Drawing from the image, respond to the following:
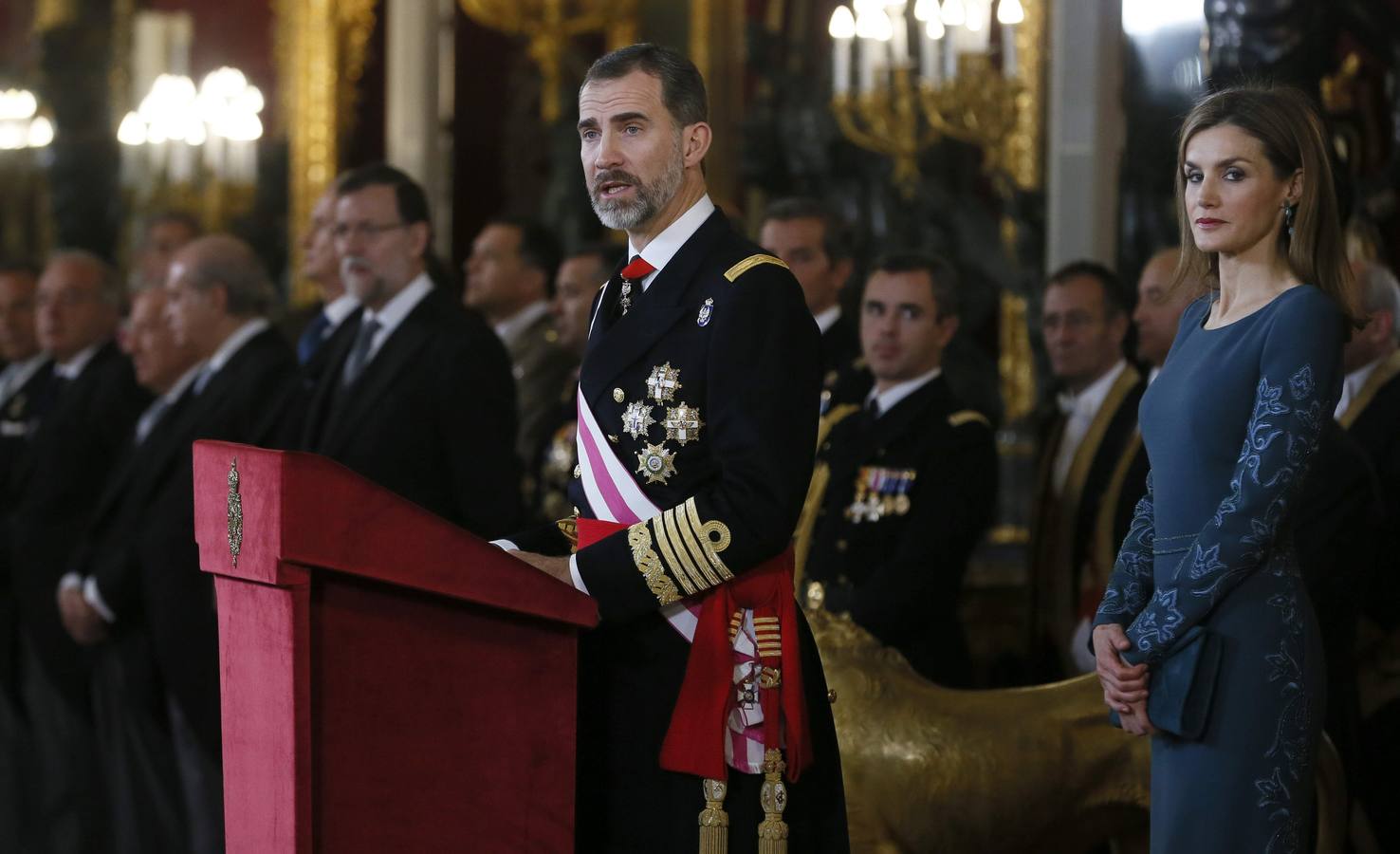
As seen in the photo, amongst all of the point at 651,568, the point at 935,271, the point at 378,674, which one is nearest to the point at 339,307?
the point at 935,271

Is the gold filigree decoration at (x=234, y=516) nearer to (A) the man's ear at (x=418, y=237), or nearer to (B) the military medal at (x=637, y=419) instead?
(B) the military medal at (x=637, y=419)

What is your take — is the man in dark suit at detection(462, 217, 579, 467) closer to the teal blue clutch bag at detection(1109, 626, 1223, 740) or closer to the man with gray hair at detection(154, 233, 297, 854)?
the man with gray hair at detection(154, 233, 297, 854)

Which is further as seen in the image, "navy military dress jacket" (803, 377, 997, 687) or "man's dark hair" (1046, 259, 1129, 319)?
"man's dark hair" (1046, 259, 1129, 319)

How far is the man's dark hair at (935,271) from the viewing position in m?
4.05

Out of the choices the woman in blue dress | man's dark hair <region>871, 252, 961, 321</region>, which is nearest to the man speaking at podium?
the woman in blue dress

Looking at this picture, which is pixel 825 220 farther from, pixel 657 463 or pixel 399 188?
pixel 657 463

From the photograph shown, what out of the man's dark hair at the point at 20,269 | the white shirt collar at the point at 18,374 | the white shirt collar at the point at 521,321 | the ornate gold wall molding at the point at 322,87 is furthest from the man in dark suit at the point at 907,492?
the ornate gold wall molding at the point at 322,87

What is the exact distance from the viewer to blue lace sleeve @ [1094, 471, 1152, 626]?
256 centimetres

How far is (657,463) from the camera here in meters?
2.37

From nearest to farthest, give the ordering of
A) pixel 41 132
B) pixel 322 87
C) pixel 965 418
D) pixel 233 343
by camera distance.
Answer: pixel 965 418 < pixel 233 343 < pixel 322 87 < pixel 41 132

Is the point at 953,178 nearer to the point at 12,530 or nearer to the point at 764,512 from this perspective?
the point at 12,530

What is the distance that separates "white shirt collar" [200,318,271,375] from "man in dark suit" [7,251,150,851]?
2.24 feet

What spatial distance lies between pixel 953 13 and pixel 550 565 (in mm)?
3867

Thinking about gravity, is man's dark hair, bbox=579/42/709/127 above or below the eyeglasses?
above
